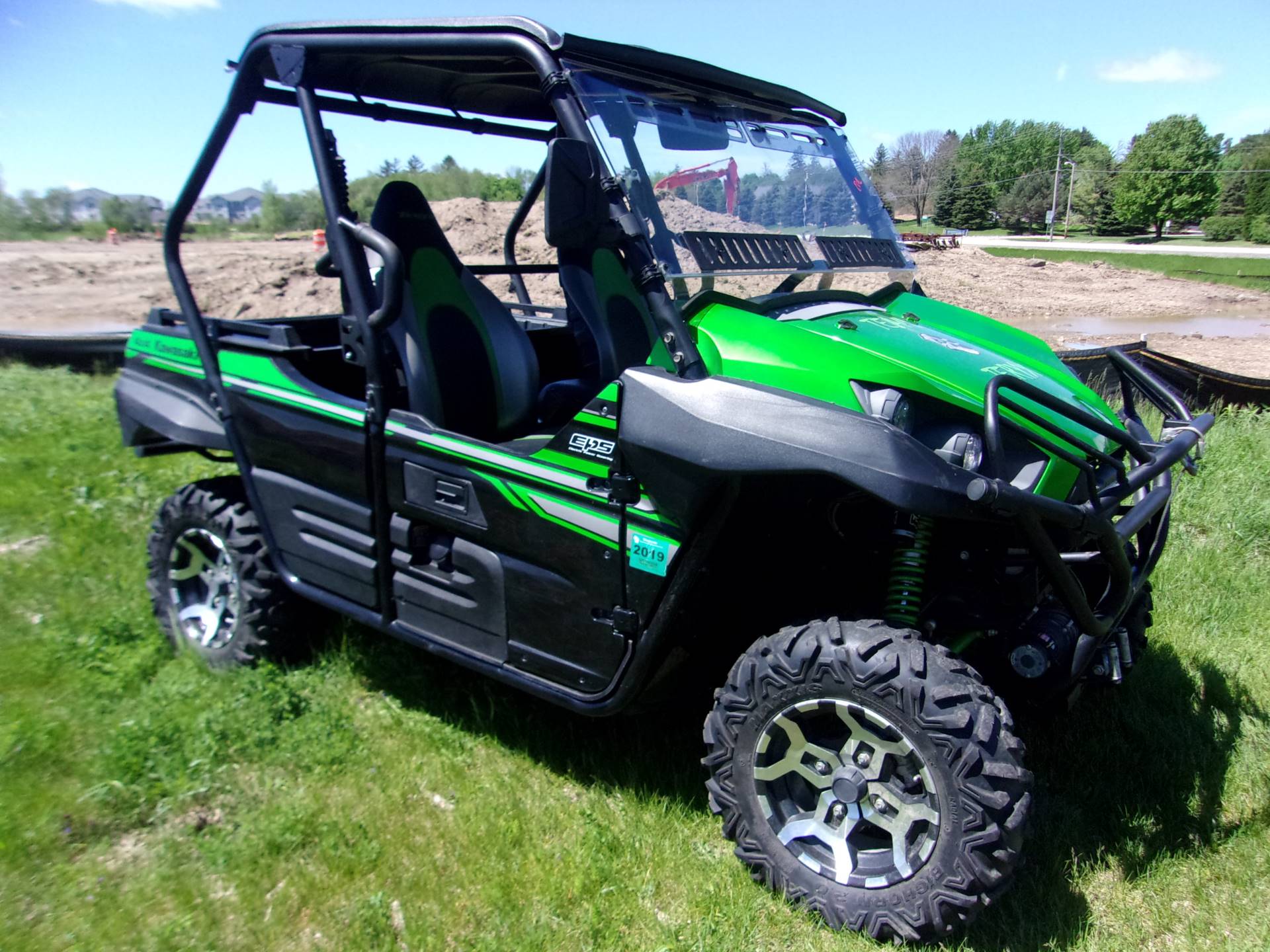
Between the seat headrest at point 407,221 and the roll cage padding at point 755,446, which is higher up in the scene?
the seat headrest at point 407,221

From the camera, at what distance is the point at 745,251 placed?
3.00m

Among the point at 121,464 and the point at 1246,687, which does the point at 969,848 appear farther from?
the point at 121,464

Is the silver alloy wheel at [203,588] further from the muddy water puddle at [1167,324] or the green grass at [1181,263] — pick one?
the green grass at [1181,263]

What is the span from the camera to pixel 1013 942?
2469 mm

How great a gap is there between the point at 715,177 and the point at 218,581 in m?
2.48

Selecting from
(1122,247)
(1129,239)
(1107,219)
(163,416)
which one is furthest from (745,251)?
(1107,219)

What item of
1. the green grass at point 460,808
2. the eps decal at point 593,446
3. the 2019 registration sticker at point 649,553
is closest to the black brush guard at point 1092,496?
the green grass at point 460,808

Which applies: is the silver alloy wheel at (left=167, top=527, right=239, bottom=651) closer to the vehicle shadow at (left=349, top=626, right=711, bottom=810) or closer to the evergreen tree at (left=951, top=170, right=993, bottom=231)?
the vehicle shadow at (left=349, top=626, right=711, bottom=810)

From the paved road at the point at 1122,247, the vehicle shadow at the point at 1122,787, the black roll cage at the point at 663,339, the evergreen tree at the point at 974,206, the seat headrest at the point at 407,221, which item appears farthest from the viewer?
the evergreen tree at the point at 974,206

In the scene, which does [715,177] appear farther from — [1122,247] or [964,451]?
[1122,247]

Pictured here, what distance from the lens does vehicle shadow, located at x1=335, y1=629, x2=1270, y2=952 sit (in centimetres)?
270

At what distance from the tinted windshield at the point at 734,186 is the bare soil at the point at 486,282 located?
5.98m

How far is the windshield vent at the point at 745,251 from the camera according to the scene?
2.83m

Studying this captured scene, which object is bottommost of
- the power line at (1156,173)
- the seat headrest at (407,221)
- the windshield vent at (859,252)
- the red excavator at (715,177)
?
the windshield vent at (859,252)
